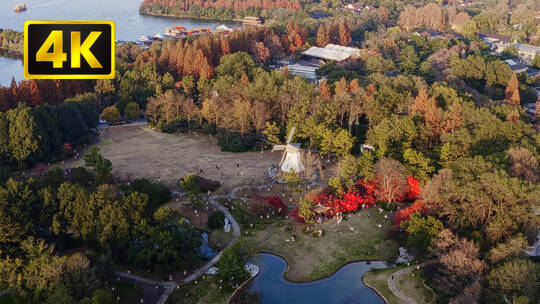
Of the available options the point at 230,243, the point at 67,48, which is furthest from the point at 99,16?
the point at 67,48

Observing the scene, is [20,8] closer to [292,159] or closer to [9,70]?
[9,70]

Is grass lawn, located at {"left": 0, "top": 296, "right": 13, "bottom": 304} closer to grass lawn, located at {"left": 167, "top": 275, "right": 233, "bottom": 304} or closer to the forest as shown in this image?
grass lawn, located at {"left": 167, "top": 275, "right": 233, "bottom": 304}

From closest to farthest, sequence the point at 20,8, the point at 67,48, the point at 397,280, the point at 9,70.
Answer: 1. the point at 67,48
2. the point at 397,280
3. the point at 9,70
4. the point at 20,8

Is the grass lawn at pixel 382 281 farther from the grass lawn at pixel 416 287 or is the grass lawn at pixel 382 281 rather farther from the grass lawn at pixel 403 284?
the grass lawn at pixel 416 287

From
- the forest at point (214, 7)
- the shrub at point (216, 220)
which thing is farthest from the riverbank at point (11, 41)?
the shrub at point (216, 220)

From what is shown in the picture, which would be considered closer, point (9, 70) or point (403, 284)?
point (403, 284)

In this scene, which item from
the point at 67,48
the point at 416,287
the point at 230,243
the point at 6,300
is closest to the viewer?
the point at 67,48
